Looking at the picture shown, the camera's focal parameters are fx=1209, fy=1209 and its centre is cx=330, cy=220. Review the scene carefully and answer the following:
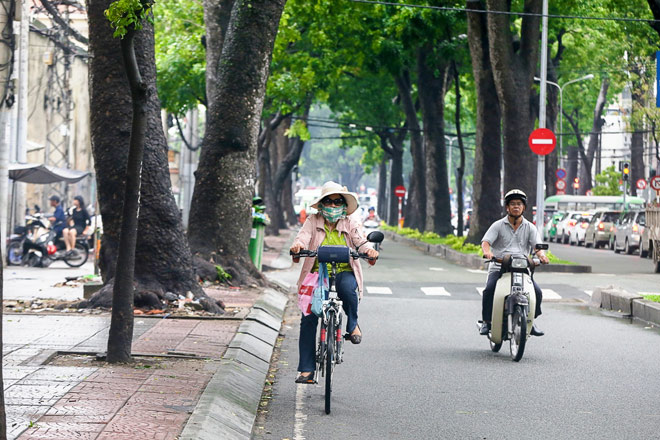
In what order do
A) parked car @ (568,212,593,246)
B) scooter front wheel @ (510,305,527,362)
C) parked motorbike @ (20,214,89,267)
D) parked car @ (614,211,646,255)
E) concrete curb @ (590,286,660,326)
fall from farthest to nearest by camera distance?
parked car @ (568,212,593,246)
parked car @ (614,211,646,255)
parked motorbike @ (20,214,89,267)
concrete curb @ (590,286,660,326)
scooter front wheel @ (510,305,527,362)

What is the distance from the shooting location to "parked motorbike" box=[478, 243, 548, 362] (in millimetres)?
11562

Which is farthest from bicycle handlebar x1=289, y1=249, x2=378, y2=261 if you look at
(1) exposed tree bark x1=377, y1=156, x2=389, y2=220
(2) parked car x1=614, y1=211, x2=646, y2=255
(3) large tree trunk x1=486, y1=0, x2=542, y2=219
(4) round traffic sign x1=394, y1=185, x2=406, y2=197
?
(1) exposed tree bark x1=377, y1=156, x2=389, y2=220

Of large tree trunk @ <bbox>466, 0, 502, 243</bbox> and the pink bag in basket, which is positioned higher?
large tree trunk @ <bbox>466, 0, 502, 243</bbox>

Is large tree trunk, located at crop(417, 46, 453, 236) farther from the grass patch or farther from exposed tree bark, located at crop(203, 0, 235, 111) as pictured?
exposed tree bark, located at crop(203, 0, 235, 111)

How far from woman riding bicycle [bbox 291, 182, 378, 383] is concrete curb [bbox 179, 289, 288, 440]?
53 cm

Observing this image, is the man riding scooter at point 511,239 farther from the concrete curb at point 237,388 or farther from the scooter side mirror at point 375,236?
the scooter side mirror at point 375,236

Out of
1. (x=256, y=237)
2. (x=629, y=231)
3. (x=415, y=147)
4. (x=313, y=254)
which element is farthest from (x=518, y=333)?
(x=415, y=147)

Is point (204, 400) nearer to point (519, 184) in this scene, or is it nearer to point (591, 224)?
point (519, 184)

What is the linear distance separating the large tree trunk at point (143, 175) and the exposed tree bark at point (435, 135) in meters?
27.3

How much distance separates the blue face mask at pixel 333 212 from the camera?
9.09m

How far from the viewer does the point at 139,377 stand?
8.88 m

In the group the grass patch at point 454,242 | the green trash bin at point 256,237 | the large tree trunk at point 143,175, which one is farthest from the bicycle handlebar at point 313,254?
the grass patch at point 454,242

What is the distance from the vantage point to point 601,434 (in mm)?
7652

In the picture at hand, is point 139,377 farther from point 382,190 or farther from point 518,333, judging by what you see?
point 382,190
